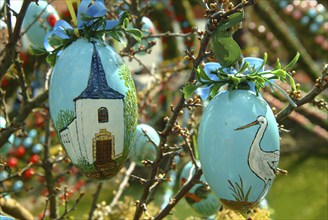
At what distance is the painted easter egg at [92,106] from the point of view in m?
1.40

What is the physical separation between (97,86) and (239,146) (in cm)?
37

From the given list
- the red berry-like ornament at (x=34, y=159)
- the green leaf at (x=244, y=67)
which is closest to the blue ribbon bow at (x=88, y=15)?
the green leaf at (x=244, y=67)

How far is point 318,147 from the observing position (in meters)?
6.28

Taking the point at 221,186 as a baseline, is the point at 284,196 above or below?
below

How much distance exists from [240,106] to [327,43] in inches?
262

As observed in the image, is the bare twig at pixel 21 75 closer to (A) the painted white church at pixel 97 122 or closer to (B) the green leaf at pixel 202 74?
(A) the painted white church at pixel 97 122

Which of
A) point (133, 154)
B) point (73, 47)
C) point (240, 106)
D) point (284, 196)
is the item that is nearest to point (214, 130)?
point (240, 106)

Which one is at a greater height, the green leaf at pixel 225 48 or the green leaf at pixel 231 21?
the green leaf at pixel 231 21

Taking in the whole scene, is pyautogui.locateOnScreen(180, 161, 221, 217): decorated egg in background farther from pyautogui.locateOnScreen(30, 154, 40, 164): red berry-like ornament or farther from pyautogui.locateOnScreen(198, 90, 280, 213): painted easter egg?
pyautogui.locateOnScreen(198, 90, 280, 213): painted easter egg

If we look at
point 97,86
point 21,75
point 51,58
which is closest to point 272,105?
point 21,75

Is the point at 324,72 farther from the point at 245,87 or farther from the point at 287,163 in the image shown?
the point at 287,163

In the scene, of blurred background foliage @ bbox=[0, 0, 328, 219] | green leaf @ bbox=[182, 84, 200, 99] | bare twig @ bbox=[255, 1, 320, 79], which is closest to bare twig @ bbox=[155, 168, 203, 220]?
green leaf @ bbox=[182, 84, 200, 99]

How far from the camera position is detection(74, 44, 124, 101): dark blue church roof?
4.58 feet

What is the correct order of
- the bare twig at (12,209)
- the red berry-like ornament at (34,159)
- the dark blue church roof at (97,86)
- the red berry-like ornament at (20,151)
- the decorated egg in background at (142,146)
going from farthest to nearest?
the red berry-like ornament at (20,151), the bare twig at (12,209), the red berry-like ornament at (34,159), the decorated egg in background at (142,146), the dark blue church roof at (97,86)
